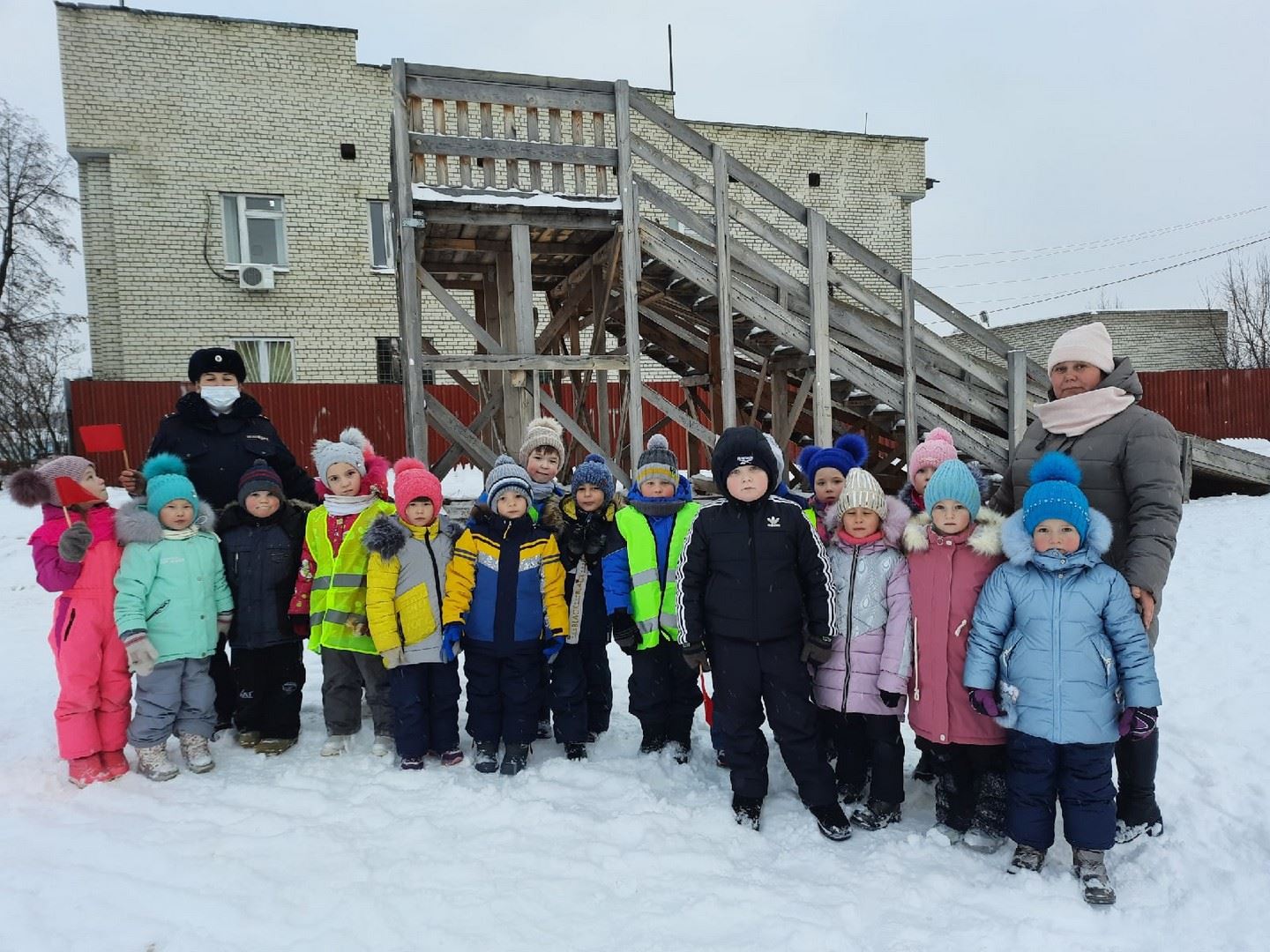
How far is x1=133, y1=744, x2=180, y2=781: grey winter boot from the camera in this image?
10.9ft

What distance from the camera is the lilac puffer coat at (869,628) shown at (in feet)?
9.57

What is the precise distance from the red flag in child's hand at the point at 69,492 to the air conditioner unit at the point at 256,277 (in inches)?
492

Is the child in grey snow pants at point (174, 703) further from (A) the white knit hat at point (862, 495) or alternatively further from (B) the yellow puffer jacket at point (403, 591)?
(A) the white knit hat at point (862, 495)

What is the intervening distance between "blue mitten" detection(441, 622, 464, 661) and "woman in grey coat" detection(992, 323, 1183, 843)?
7.93 ft

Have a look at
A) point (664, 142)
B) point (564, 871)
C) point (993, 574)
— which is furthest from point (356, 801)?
point (664, 142)

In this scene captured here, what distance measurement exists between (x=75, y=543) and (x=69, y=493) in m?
0.24

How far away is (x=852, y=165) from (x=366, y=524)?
17961 mm

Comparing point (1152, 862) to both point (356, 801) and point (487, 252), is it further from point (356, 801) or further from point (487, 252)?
point (487, 252)

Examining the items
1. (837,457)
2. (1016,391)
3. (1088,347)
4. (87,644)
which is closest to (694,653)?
(837,457)

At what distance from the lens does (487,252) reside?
23.3 ft

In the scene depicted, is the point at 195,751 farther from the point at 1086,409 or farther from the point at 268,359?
the point at 268,359

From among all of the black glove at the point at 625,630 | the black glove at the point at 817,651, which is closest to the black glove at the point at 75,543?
the black glove at the point at 625,630

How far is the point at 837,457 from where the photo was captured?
3.69m

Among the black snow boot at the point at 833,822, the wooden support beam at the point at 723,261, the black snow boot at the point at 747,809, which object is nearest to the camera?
the black snow boot at the point at 833,822
